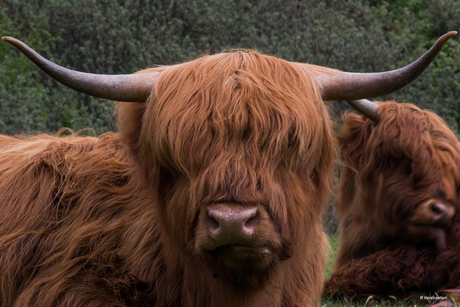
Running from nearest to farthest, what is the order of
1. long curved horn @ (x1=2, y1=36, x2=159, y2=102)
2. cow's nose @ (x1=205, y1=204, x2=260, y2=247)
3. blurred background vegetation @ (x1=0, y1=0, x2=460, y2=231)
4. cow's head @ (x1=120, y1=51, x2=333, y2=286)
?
cow's nose @ (x1=205, y1=204, x2=260, y2=247), cow's head @ (x1=120, y1=51, x2=333, y2=286), long curved horn @ (x1=2, y1=36, x2=159, y2=102), blurred background vegetation @ (x1=0, y1=0, x2=460, y2=231)

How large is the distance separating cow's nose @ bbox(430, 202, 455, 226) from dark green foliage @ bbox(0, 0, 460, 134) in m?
4.72

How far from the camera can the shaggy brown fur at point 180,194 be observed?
7.80 ft

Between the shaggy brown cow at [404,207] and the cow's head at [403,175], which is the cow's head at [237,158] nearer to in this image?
the shaggy brown cow at [404,207]

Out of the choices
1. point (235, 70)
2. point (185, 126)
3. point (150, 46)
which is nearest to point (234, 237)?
point (185, 126)

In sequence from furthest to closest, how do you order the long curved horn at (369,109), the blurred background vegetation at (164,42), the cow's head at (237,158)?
1. the blurred background vegetation at (164,42)
2. the long curved horn at (369,109)
3. the cow's head at (237,158)

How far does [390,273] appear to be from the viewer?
435 centimetres

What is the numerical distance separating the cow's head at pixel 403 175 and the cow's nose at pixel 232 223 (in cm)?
245

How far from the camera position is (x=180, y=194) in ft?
8.12

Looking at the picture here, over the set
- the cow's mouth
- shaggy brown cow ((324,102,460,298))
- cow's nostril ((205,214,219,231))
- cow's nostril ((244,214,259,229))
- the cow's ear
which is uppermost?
the cow's ear

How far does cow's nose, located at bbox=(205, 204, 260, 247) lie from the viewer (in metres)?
2.11

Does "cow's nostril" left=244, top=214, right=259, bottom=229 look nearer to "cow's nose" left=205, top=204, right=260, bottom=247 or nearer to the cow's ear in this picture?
"cow's nose" left=205, top=204, right=260, bottom=247

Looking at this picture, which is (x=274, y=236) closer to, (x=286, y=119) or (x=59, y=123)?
(x=286, y=119)

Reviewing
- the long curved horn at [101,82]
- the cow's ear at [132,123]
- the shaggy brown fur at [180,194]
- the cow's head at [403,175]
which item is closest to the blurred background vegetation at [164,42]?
the cow's head at [403,175]

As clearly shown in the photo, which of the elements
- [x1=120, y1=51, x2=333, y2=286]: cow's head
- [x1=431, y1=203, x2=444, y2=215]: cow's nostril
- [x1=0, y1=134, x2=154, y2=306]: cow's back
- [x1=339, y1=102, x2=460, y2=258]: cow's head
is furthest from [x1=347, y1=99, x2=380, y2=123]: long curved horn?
[x1=0, y1=134, x2=154, y2=306]: cow's back
